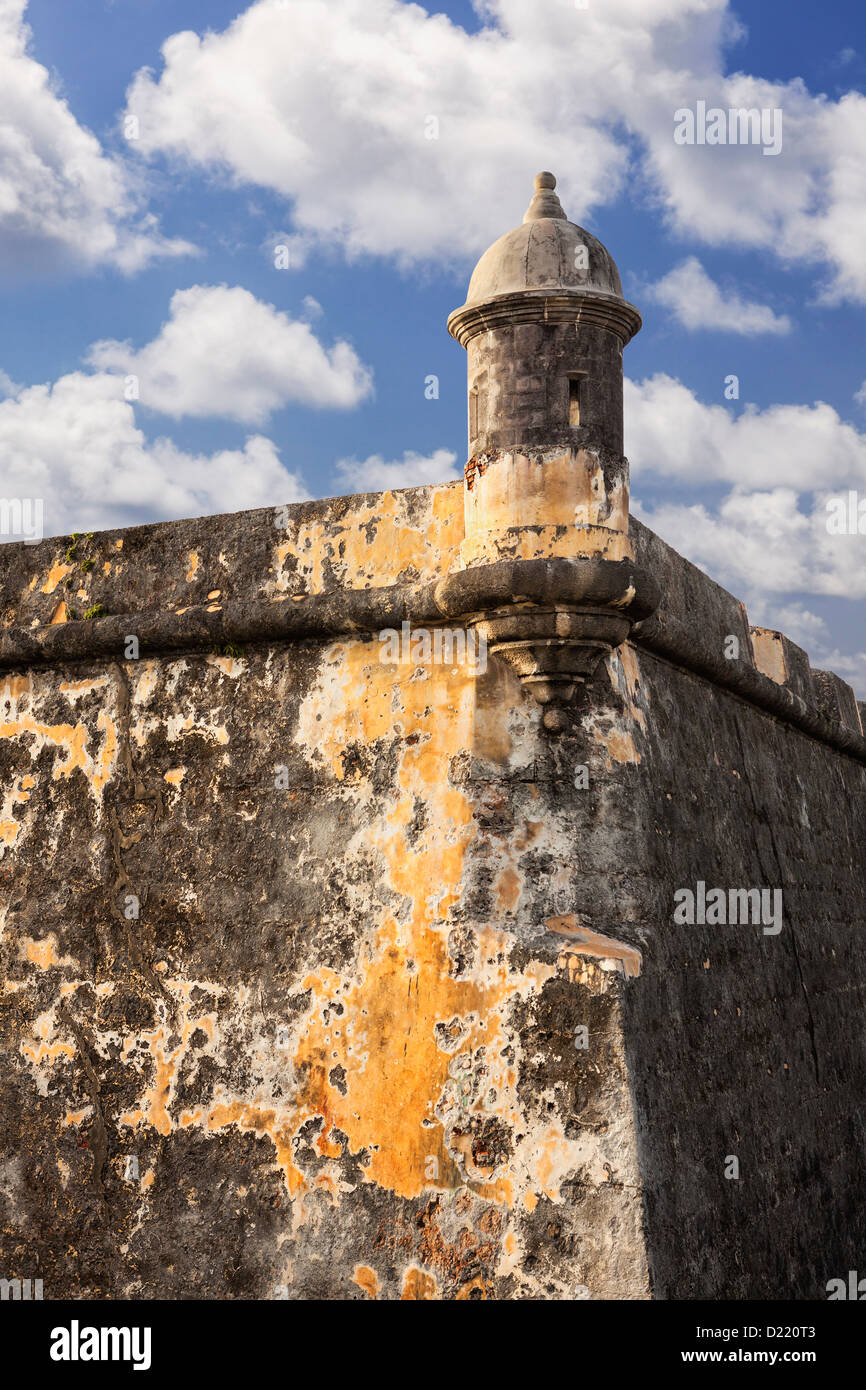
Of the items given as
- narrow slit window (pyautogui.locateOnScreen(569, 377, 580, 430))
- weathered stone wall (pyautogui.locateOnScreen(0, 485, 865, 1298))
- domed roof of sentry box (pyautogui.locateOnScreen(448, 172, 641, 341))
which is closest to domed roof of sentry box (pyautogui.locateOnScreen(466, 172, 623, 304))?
domed roof of sentry box (pyautogui.locateOnScreen(448, 172, 641, 341))

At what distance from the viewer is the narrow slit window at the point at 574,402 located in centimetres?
500

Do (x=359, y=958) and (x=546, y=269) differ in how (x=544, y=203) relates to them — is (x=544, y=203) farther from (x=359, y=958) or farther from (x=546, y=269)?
(x=359, y=958)

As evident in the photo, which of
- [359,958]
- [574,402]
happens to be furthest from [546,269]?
[359,958]

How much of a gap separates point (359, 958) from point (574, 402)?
92.4 inches

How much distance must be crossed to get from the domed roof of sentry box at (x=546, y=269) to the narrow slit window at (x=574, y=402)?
0.32 metres

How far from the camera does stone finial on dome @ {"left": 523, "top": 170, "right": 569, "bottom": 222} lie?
209 inches

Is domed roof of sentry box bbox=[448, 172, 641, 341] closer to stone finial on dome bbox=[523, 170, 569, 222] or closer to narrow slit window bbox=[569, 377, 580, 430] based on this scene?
stone finial on dome bbox=[523, 170, 569, 222]

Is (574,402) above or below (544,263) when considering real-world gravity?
below

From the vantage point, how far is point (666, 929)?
16.8ft

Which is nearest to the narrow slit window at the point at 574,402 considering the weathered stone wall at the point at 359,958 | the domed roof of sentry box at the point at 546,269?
the domed roof of sentry box at the point at 546,269

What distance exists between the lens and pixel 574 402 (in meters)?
5.03

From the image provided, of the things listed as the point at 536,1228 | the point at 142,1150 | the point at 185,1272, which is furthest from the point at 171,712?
the point at 536,1228

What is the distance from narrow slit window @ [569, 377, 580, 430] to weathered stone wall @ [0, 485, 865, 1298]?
1.96 ft

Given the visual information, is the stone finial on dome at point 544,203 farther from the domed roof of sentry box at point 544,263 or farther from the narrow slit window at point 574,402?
the narrow slit window at point 574,402
